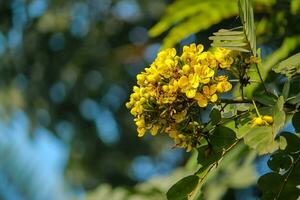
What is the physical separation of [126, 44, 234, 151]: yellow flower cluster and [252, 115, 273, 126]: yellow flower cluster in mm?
50

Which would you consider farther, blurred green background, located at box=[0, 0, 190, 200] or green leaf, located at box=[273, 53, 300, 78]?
blurred green background, located at box=[0, 0, 190, 200]

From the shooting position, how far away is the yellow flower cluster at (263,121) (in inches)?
33.5

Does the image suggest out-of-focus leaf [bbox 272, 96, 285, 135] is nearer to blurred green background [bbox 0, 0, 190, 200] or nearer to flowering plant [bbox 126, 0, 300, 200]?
flowering plant [bbox 126, 0, 300, 200]

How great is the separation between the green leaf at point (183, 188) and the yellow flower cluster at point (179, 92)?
79 millimetres

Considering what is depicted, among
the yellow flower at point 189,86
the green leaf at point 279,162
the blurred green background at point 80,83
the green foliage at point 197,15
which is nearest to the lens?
the yellow flower at point 189,86

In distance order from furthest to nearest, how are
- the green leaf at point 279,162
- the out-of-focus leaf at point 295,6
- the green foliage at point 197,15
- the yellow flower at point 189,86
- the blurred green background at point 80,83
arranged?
Result: the blurred green background at point 80,83, the green foliage at point 197,15, the out-of-focus leaf at point 295,6, the green leaf at point 279,162, the yellow flower at point 189,86

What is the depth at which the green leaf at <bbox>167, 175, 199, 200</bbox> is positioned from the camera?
0.93 metres

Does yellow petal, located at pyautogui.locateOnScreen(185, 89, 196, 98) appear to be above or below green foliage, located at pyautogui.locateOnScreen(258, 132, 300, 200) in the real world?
above

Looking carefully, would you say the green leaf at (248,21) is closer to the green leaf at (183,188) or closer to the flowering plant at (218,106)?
the flowering plant at (218,106)

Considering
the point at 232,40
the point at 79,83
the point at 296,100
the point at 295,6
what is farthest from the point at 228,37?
the point at 79,83

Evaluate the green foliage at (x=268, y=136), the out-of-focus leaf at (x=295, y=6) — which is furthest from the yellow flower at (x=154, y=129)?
the out-of-focus leaf at (x=295, y=6)

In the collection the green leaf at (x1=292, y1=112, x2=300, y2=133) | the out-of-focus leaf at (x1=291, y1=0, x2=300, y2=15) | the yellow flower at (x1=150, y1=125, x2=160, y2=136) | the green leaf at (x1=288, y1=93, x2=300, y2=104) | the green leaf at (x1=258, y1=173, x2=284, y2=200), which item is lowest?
the green leaf at (x1=258, y1=173, x2=284, y2=200)

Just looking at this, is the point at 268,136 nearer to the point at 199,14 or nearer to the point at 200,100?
the point at 200,100

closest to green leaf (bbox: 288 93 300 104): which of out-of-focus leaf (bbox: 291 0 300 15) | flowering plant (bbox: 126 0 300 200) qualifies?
flowering plant (bbox: 126 0 300 200)
